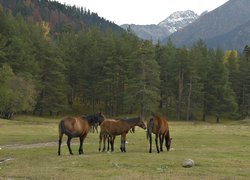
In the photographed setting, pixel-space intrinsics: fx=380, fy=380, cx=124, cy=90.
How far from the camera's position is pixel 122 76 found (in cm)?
8650

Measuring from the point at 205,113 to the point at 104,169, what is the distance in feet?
249

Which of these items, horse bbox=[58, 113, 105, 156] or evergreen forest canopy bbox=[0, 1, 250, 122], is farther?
evergreen forest canopy bbox=[0, 1, 250, 122]

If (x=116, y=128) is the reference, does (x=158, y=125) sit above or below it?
above

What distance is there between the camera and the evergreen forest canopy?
79.4 meters

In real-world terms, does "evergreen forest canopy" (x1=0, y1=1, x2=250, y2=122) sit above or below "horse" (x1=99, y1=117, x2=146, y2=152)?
above

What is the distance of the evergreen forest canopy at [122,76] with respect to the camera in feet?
260

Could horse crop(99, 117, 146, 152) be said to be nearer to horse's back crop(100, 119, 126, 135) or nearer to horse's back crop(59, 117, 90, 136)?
horse's back crop(100, 119, 126, 135)

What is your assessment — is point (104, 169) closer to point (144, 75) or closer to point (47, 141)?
point (47, 141)

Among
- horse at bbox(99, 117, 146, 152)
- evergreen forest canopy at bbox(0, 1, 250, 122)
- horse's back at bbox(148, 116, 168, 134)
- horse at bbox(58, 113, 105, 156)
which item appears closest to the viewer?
→ horse at bbox(58, 113, 105, 156)

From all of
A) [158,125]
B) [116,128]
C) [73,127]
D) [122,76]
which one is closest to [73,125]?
[73,127]

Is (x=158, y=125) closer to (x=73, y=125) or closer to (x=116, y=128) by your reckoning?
(x=116, y=128)

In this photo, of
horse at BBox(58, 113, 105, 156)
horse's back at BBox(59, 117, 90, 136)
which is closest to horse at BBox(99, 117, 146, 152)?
horse at BBox(58, 113, 105, 156)

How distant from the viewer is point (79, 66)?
302 ft

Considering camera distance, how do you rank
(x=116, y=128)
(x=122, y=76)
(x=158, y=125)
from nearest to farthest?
(x=158, y=125), (x=116, y=128), (x=122, y=76)
